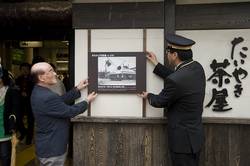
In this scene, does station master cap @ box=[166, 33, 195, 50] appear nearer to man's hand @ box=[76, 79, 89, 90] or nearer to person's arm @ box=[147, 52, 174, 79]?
person's arm @ box=[147, 52, 174, 79]


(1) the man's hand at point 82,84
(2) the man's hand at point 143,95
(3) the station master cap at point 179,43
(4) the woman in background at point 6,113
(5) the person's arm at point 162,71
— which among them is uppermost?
(3) the station master cap at point 179,43

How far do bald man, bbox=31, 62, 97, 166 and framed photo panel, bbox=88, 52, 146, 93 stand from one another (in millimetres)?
921

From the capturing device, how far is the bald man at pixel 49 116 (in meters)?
5.30

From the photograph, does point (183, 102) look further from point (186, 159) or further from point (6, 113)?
point (6, 113)

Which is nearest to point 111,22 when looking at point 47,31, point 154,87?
point 154,87

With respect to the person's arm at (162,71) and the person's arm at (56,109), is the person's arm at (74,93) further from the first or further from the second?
the person's arm at (162,71)

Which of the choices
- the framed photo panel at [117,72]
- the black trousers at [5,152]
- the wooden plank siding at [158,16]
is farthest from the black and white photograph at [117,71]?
the black trousers at [5,152]

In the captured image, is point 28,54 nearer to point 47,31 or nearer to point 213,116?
point 47,31

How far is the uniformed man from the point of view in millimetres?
5402

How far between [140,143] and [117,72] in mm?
1128

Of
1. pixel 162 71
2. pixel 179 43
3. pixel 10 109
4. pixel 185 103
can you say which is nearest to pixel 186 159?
pixel 185 103

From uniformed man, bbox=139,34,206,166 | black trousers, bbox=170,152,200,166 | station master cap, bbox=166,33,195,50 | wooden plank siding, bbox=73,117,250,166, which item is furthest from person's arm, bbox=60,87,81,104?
black trousers, bbox=170,152,200,166

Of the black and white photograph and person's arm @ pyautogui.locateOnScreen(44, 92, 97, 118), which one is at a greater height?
the black and white photograph

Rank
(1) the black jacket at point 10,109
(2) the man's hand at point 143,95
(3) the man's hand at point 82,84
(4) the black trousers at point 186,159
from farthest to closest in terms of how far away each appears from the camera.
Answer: (1) the black jacket at point 10,109 < (3) the man's hand at point 82,84 < (2) the man's hand at point 143,95 < (4) the black trousers at point 186,159
